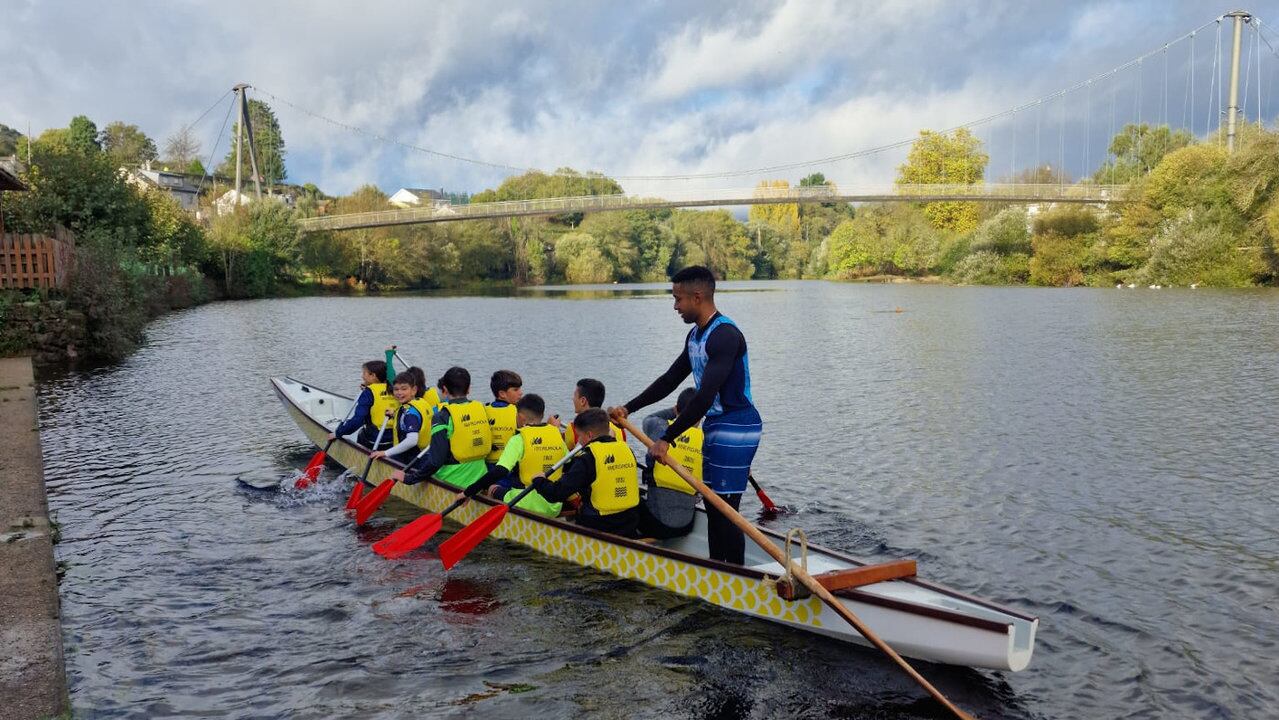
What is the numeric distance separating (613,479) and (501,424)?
6.53 feet

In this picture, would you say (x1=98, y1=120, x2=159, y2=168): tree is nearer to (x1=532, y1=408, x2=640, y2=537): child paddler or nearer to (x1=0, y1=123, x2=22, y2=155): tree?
(x1=0, y1=123, x2=22, y2=155): tree

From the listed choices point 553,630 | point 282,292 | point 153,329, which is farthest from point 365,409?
point 282,292

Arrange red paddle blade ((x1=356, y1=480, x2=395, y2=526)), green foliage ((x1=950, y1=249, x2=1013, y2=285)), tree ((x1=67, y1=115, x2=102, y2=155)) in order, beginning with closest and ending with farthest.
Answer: red paddle blade ((x1=356, y1=480, x2=395, y2=526))
green foliage ((x1=950, y1=249, x2=1013, y2=285))
tree ((x1=67, y1=115, x2=102, y2=155))

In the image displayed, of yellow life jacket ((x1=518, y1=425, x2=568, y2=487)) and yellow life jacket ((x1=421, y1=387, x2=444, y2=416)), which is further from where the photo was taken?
yellow life jacket ((x1=421, y1=387, x2=444, y2=416))

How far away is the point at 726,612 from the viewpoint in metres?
6.07

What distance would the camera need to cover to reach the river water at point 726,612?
17.0ft

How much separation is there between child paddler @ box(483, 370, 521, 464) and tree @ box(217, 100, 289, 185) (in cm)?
9329

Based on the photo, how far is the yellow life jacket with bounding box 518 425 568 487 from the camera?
7.02 meters

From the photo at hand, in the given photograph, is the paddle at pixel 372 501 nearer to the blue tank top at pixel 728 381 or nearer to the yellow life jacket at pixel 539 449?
the yellow life jacket at pixel 539 449

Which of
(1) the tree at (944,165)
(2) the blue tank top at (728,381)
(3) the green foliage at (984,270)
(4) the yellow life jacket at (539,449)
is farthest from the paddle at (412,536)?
(1) the tree at (944,165)

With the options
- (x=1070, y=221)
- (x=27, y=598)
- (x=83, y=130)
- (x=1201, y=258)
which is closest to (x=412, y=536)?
(x=27, y=598)

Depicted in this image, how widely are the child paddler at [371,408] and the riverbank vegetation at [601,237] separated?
38.7ft

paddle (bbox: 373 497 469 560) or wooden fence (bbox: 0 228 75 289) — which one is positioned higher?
wooden fence (bbox: 0 228 75 289)

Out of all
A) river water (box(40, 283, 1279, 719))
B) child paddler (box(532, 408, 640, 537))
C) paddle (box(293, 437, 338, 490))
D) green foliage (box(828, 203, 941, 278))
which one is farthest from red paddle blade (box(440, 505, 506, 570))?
green foliage (box(828, 203, 941, 278))
